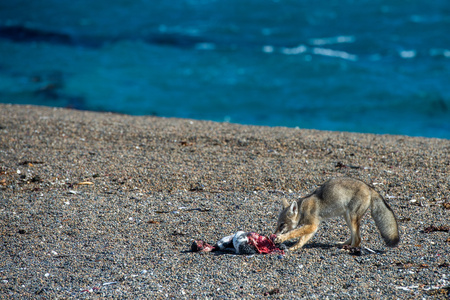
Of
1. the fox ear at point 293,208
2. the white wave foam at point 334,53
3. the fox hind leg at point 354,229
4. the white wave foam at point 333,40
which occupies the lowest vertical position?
the fox hind leg at point 354,229

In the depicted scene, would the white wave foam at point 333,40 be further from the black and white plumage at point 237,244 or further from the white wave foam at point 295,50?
the black and white plumage at point 237,244

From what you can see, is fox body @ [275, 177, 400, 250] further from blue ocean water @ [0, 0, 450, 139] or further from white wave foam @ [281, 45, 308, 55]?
white wave foam @ [281, 45, 308, 55]

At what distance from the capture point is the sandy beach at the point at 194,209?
20.2 feet

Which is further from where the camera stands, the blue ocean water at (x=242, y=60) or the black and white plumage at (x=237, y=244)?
the blue ocean water at (x=242, y=60)

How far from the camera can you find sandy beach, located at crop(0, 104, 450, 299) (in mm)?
6172

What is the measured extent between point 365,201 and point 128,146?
22.6ft

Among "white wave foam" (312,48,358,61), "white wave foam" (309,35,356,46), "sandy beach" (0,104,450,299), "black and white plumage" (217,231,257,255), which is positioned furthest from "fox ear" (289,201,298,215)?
"white wave foam" (309,35,356,46)

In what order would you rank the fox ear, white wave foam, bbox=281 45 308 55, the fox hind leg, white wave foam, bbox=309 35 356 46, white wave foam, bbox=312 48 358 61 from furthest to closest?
1. white wave foam, bbox=309 35 356 46
2. white wave foam, bbox=281 45 308 55
3. white wave foam, bbox=312 48 358 61
4. the fox ear
5. the fox hind leg

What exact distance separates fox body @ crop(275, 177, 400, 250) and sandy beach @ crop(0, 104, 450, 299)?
0.81ft

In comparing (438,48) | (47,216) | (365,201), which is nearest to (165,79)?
(438,48)

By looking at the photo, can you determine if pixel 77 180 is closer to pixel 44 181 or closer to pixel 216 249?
pixel 44 181

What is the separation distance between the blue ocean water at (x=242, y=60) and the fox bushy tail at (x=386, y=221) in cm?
1661

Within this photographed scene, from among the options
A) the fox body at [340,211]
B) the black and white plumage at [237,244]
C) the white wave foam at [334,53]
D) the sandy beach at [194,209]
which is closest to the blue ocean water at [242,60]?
the white wave foam at [334,53]

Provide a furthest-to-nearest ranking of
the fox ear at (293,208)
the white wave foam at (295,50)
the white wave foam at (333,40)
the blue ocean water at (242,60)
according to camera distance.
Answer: the white wave foam at (333,40) < the white wave foam at (295,50) < the blue ocean water at (242,60) < the fox ear at (293,208)
